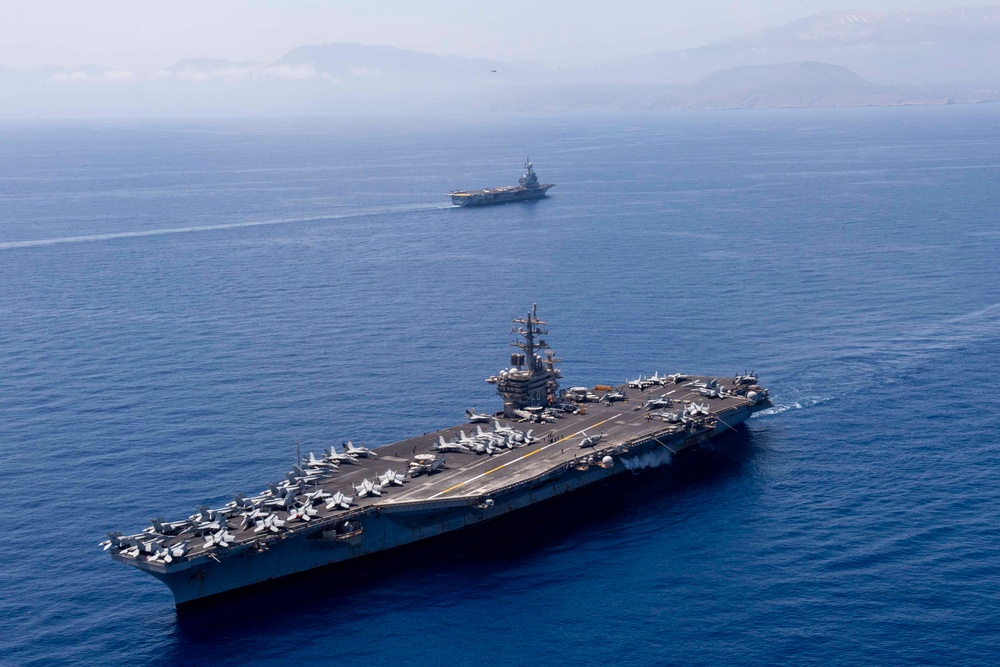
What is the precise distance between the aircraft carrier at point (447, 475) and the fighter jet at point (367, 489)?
0.27 ft

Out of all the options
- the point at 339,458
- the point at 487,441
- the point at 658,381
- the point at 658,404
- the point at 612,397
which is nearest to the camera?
the point at 339,458

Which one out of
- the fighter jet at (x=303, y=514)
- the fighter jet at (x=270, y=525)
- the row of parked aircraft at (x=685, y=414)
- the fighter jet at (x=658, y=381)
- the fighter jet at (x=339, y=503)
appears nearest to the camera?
the fighter jet at (x=270, y=525)

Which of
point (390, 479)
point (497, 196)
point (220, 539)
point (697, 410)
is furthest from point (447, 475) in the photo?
point (497, 196)

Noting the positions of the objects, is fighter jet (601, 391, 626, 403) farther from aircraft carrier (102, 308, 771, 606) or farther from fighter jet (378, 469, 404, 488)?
fighter jet (378, 469, 404, 488)

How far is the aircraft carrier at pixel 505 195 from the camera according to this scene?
568ft

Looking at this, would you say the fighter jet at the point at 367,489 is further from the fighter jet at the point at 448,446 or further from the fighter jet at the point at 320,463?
the fighter jet at the point at 448,446

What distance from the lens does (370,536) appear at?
2100 inches

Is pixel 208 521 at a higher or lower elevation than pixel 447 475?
higher

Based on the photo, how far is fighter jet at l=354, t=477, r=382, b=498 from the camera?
54594 mm

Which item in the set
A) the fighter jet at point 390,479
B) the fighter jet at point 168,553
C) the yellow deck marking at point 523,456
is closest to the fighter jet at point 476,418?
the yellow deck marking at point 523,456

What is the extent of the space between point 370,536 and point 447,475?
20.6 ft

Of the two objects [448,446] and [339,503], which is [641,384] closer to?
[448,446]

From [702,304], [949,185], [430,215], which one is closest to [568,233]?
[430,215]

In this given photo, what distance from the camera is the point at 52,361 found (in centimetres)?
8219
